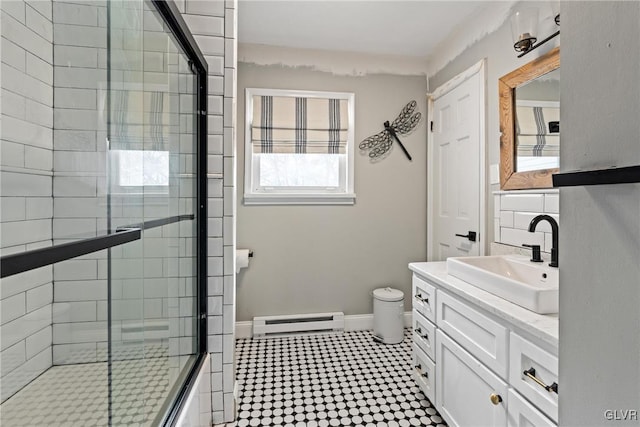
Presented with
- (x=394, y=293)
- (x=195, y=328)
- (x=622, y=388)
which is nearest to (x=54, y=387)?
(x=195, y=328)

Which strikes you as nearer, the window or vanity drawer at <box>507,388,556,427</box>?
vanity drawer at <box>507,388,556,427</box>

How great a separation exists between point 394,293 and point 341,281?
0.45m

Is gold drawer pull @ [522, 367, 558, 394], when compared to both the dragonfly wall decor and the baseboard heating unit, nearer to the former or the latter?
the baseboard heating unit

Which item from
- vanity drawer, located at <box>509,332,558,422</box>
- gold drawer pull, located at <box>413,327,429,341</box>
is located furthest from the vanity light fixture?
gold drawer pull, located at <box>413,327,429,341</box>

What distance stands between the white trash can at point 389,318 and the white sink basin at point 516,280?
0.95 meters

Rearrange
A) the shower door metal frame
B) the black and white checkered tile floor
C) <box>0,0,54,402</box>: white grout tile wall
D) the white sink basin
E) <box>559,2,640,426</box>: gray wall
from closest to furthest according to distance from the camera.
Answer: <box>559,2,640,426</box>: gray wall → <box>0,0,54,402</box>: white grout tile wall → the white sink basin → the shower door metal frame → the black and white checkered tile floor

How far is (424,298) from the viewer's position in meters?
1.70

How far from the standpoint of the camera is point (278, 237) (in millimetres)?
2600

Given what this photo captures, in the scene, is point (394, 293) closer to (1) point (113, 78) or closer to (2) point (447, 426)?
(2) point (447, 426)

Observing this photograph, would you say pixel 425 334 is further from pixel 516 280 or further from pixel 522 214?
pixel 522 214

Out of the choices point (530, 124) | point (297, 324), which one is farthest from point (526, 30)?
point (297, 324)

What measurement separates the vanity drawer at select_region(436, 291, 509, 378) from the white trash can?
36.9 inches

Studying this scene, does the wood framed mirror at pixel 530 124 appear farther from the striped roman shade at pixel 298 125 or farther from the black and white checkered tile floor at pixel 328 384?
the black and white checkered tile floor at pixel 328 384

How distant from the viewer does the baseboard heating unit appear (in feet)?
8.34
